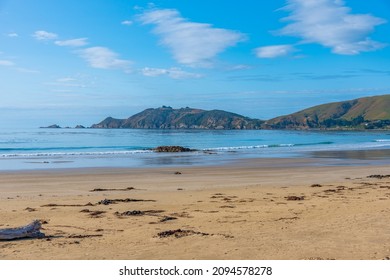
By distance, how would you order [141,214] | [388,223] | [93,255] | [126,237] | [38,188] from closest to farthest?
[93,255] < [126,237] < [388,223] < [141,214] < [38,188]

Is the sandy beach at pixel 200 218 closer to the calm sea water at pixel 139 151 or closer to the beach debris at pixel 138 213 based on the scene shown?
the beach debris at pixel 138 213

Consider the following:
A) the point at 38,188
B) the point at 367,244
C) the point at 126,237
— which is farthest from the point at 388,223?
the point at 38,188

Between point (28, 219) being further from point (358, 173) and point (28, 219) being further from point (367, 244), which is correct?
point (358, 173)

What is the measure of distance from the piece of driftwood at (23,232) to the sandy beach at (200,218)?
183mm

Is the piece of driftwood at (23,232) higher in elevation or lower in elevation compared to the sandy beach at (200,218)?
higher

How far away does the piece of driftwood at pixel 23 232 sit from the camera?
859 cm

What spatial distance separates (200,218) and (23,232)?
4.37 metres

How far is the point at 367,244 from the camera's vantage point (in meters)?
8.13

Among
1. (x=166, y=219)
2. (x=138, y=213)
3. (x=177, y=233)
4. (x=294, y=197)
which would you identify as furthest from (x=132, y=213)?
(x=294, y=197)

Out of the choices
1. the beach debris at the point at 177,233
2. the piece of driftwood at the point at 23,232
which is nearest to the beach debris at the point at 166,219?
the beach debris at the point at 177,233

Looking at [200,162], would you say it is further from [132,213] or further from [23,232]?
[23,232]

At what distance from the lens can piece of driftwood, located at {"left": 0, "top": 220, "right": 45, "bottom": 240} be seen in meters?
8.59

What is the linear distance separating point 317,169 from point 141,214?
1761cm

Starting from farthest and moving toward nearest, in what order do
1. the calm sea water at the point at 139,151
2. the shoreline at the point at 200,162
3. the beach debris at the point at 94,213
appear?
the calm sea water at the point at 139,151
the shoreline at the point at 200,162
the beach debris at the point at 94,213
